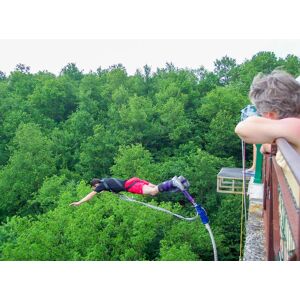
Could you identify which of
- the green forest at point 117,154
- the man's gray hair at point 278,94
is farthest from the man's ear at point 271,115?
the green forest at point 117,154

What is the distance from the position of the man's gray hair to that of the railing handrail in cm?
10

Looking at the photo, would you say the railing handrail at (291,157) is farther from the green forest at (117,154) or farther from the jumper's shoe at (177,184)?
the green forest at (117,154)

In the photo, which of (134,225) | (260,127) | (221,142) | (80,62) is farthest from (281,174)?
(80,62)

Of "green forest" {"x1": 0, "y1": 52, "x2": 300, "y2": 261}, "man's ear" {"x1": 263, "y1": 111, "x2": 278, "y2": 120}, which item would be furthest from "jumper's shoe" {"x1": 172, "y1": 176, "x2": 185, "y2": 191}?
"green forest" {"x1": 0, "y1": 52, "x2": 300, "y2": 261}

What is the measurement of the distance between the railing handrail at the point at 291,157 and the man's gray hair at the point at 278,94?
103 millimetres

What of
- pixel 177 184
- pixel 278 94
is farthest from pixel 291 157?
pixel 177 184

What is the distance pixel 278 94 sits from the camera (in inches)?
46.6

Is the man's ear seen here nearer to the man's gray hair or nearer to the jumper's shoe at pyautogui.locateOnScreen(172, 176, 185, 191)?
the man's gray hair

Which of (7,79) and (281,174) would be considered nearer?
(281,174)

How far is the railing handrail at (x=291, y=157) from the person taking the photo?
2.76 ft

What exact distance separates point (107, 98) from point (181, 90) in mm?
3005

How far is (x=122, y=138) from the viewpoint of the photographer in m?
15.4

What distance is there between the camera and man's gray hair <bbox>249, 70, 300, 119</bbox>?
1186mm

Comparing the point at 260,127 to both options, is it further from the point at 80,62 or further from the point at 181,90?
the point at 80,62
